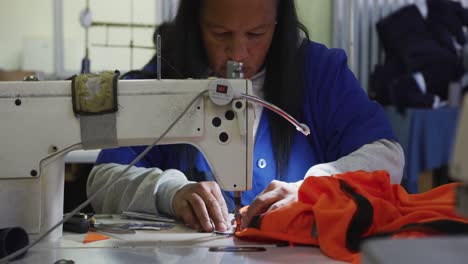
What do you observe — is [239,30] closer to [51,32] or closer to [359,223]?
[359,223]

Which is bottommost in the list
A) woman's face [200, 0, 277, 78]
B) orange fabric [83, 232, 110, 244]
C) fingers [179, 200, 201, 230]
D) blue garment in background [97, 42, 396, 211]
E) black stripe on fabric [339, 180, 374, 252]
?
orange fabric [83, 232, 110, 244]

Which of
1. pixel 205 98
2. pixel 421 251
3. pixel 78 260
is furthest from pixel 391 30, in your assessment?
pixel 421 251

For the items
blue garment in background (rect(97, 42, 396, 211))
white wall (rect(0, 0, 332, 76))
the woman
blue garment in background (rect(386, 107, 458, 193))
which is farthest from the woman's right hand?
white wall (rect(0, 0, 332, 76))

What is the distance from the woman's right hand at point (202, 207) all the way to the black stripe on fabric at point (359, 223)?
29 cm

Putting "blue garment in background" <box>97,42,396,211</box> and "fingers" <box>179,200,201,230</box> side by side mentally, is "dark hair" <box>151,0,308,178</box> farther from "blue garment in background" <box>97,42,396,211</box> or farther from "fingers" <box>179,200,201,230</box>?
"fingers" <box>179,200,201,230</box>

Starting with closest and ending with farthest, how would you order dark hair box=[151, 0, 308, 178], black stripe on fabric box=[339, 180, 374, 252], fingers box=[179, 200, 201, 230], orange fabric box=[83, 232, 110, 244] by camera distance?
black stripe on fabric box=[339, 180, 374, 252], orange fabric box=[83, 232, 110, 244], fingers box=[179, 200, 201, 230], dark hair box=[151, 0, 308, 178]

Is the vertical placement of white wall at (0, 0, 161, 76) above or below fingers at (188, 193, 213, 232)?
above

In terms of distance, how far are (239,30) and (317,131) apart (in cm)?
37

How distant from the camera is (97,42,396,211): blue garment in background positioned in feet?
5.02

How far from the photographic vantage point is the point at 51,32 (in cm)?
347

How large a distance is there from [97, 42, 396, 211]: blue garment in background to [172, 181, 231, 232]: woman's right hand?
0.27m

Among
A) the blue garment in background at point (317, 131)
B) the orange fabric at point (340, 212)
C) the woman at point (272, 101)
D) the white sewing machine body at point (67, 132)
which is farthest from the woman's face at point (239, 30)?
the orange fabric at point (340, 212)

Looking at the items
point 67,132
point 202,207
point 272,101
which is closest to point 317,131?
point 272,101

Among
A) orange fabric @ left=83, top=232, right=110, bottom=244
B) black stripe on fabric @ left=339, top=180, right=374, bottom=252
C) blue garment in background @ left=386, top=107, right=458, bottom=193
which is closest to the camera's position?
black stripe on fabric @ left=339, top=180, right=374, bottom=252
